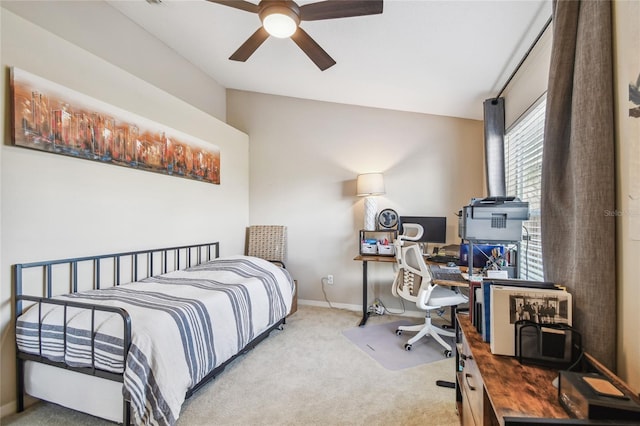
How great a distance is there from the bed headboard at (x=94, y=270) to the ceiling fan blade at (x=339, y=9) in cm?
239

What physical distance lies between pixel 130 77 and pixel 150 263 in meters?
1.72

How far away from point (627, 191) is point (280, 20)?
191cm

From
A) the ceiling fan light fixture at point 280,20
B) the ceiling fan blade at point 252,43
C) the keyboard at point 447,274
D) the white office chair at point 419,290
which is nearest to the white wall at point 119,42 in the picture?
the ceiling fan blade at point 252,43

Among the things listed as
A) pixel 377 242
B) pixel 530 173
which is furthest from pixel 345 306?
pixel 530 173

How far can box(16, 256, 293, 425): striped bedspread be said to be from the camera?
1534 millimetres

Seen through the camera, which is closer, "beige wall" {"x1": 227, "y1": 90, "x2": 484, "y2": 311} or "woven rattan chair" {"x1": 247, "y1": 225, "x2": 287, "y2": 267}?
"beige wall" {"x1": 227, "y1": 90, "x2": 484, "y2": 311}

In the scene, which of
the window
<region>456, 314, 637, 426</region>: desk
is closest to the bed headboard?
<region>456, 314, 637, 426</region>: desk

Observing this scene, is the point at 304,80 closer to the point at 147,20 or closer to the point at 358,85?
the point at 358,85

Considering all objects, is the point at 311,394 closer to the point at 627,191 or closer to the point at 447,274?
the point at 447,274

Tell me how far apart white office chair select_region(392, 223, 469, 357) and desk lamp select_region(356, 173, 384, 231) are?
65 centimetres

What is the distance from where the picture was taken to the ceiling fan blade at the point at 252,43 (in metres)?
2.03

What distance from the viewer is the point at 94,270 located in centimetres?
230

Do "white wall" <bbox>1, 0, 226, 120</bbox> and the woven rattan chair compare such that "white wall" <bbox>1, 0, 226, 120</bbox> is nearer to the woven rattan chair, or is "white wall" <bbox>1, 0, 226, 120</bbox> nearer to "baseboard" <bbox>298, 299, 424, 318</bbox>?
the woven rattan chair

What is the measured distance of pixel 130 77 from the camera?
8.39 ft
